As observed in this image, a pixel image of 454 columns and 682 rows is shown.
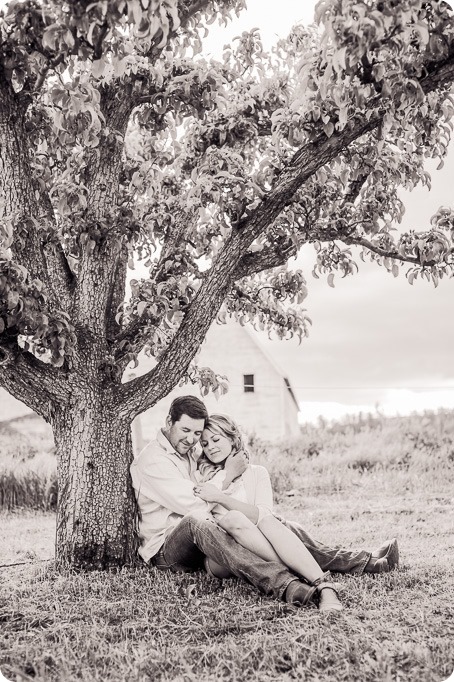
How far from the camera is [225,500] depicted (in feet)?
14.0

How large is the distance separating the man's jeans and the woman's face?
1.68ft

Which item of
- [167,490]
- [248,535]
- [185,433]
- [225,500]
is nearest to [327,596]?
[248,535]

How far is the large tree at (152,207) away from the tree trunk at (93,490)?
10 millimetres

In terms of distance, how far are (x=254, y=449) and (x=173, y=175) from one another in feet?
24.5

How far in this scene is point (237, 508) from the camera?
4.24 metres

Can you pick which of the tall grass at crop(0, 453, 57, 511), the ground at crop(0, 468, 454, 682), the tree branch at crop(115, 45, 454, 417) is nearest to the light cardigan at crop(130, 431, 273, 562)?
the ground at crop(0, 468, 454, 682)

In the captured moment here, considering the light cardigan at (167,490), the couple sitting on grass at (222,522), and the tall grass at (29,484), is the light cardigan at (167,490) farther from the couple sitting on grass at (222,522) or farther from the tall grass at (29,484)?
the tall grass at (29,484)

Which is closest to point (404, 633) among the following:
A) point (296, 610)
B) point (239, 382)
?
point (296, 610)

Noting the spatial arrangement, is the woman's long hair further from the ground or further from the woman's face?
the ground

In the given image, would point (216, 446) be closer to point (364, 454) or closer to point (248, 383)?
point (364, 454)

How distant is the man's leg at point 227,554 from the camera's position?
13.0 ft

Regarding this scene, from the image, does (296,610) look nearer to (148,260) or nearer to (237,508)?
(237,508)

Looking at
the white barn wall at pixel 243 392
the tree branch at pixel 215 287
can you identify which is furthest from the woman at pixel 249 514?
the white barn wall at pixel 243 392

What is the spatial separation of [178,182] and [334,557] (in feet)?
9.99
